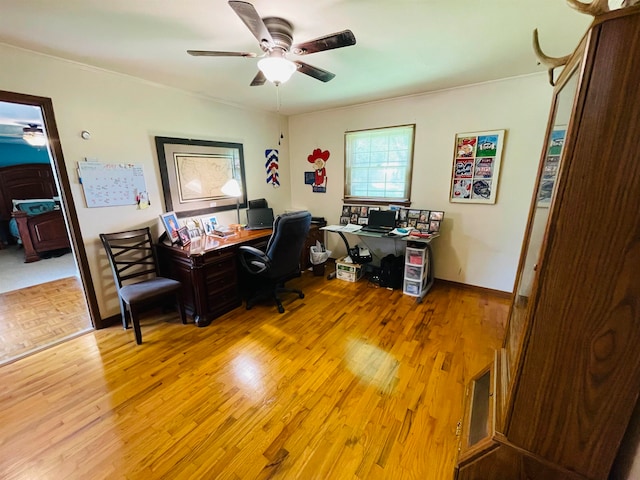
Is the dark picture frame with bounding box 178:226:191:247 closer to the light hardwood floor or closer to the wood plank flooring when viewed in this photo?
the light hardwood floor

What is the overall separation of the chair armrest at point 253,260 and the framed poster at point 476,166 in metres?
2.32

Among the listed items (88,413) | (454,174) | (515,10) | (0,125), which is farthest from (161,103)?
(0,125)

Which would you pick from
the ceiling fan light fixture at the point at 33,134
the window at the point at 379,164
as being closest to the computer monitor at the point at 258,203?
the window at the point at 379,164

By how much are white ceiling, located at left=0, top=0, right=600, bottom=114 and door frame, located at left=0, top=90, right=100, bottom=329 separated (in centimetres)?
36

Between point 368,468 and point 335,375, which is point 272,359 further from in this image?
point 368,468

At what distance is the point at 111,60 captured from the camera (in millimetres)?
2098

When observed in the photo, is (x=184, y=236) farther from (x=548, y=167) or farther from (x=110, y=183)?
(x=548, y=167)

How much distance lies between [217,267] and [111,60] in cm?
191

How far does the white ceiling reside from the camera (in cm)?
146

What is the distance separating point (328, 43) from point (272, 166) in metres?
2.66

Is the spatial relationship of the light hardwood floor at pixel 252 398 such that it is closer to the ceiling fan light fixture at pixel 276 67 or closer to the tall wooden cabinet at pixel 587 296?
the tall wooden cabinet at pixel 587 296

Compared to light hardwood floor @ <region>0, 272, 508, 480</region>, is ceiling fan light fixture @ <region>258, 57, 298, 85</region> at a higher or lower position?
higher

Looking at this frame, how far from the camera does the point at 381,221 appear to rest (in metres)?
3.32

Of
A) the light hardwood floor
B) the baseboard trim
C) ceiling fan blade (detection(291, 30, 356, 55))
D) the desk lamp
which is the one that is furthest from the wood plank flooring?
the baseboard trim
